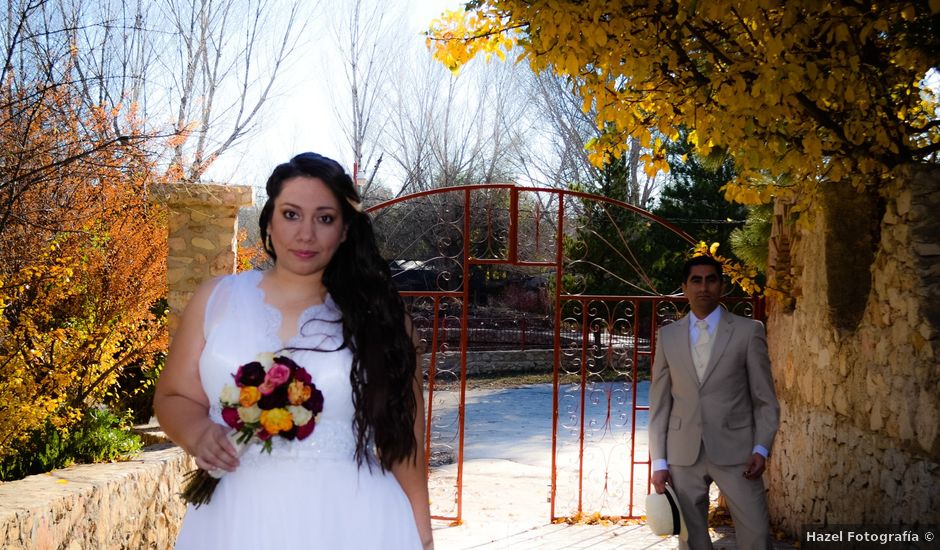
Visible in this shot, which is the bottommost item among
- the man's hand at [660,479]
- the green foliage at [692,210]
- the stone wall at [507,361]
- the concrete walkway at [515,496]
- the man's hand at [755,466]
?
the concrete walkway at [515,496]

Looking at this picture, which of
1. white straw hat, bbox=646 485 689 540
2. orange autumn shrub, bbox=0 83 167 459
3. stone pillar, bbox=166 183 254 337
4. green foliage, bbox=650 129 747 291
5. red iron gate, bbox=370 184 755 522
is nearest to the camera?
white straw hat, bbox=646 485 689 540

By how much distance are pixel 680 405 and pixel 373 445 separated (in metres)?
2.21

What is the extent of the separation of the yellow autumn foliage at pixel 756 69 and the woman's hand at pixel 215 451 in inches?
90.7

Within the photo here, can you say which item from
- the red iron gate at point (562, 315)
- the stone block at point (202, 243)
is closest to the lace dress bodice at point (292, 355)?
the red iron gate at point (562, 315)

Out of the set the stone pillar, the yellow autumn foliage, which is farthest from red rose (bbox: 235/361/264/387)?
the stone pillar

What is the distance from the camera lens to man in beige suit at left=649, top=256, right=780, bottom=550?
3.91m

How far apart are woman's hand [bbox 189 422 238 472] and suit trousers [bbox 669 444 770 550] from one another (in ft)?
8.39

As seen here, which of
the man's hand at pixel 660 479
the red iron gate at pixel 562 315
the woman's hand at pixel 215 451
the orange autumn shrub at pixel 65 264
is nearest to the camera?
the woman's hand at pixel 215 451

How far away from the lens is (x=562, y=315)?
18.1 m

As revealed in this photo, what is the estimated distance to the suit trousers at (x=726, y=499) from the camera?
3861 millimetres

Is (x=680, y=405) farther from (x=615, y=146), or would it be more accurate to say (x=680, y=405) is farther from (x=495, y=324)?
(x=495, y=324)

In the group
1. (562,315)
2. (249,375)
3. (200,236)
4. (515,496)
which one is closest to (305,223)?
(249,375)

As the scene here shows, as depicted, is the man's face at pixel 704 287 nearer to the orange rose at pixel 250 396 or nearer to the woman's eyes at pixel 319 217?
the woman's eyes at pixel 319 217
